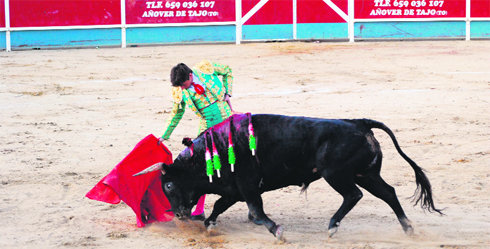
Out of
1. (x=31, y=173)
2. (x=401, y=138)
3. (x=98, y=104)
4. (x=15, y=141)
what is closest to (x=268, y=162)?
(x=31, y=173)

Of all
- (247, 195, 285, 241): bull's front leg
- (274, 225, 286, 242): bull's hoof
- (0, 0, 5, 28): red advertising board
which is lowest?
(274, 225, 286, 242): bull's hoof

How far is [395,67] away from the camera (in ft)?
40.4

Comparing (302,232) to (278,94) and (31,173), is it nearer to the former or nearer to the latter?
(31,173)

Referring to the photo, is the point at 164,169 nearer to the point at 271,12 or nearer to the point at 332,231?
the point at 332,231

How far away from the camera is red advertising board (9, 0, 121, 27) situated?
14.8 meters

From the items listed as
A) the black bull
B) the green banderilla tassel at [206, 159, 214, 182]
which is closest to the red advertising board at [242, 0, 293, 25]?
the black bull

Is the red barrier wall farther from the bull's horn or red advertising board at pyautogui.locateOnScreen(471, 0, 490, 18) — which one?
the bull's horn

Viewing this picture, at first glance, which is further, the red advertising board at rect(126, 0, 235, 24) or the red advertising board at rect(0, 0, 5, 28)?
the red advertising board at rect(126, 0, 235, 24)

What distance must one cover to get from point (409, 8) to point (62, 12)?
6.57 m

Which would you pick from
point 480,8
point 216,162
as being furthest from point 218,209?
point 480,8

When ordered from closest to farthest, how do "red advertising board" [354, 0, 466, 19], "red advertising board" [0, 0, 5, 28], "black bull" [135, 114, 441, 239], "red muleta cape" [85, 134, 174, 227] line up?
"black bull" [135, 114, 441, 239] < "red muleta cape" [85, 134, 174, 227] < "red advertising board" [0, 0, 5, 28] < "red advertising board" [354, 0, 466, 19]

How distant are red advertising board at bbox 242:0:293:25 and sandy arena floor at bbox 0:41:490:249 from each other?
583 millimetres

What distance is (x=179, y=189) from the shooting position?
5.65 metres

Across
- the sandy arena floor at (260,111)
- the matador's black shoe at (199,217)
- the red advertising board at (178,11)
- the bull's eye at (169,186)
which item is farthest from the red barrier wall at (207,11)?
the bull's eye at (169,186)
